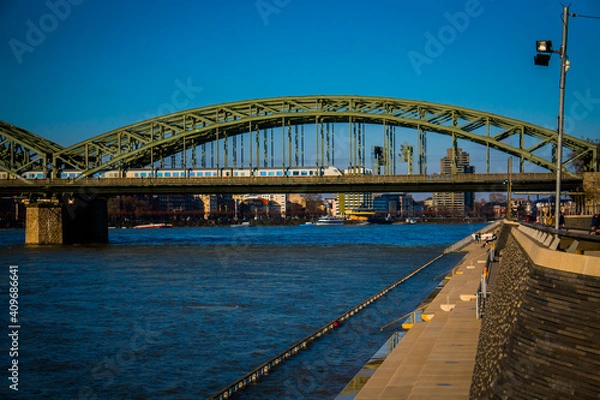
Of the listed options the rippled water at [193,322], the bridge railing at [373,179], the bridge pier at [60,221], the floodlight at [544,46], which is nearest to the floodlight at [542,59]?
the floodlight at [544,46]

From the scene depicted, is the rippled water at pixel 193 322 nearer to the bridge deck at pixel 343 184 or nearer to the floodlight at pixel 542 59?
the floodlight at pixel 542 59

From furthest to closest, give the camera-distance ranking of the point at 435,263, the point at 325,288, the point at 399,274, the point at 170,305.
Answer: the point at 435,263
the point at 399,274
the point at 325,288
the point at 170,305

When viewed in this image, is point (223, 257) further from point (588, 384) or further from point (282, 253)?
point (588, 384)

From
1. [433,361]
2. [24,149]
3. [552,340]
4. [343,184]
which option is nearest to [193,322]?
[433,361]

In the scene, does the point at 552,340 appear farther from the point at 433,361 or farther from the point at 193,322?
the point at 193,322

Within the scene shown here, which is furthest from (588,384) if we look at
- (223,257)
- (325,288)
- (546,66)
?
(223,257)

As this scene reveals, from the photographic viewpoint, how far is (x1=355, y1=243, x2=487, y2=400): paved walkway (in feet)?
58.9

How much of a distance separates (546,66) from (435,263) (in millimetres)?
49249

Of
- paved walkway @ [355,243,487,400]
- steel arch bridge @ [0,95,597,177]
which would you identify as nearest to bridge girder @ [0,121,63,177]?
steel arch bridge @ [0,95,597,177]

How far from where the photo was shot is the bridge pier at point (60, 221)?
99938 millimetres

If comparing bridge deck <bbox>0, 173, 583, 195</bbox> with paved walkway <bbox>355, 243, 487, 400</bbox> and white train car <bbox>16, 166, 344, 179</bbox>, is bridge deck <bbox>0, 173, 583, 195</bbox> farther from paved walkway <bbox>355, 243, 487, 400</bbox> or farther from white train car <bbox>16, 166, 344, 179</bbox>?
paved walkway <bbox>355, 243, 487, 400</bbox>

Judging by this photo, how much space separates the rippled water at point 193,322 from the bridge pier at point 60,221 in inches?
1173

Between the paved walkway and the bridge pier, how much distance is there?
77638 mm

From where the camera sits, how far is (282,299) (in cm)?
4247
